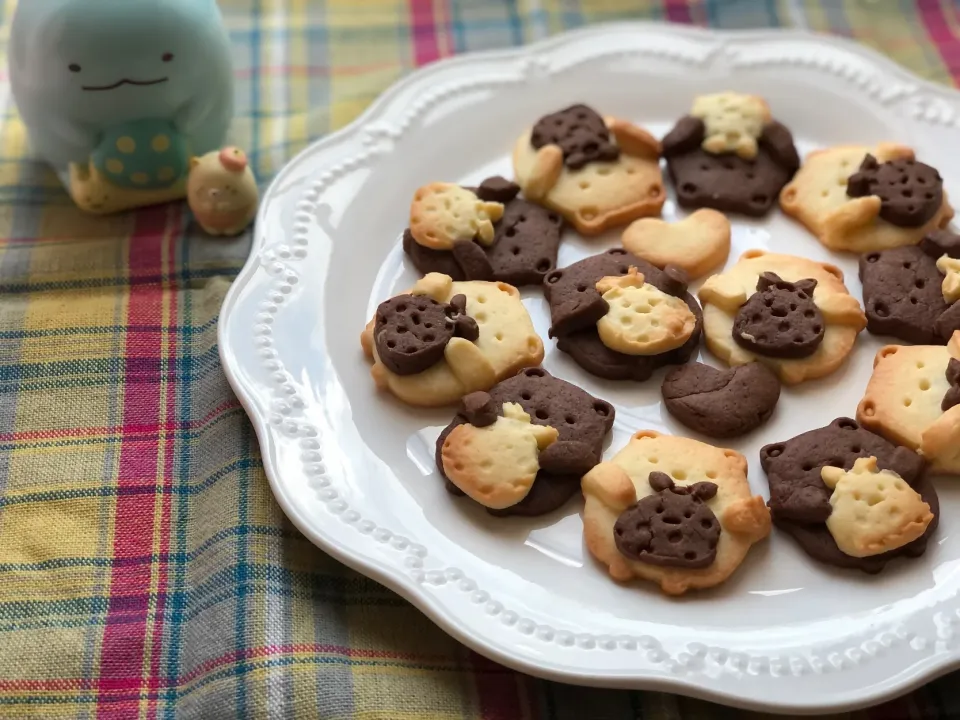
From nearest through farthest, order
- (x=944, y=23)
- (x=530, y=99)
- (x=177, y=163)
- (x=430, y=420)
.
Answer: (x=430, y=420) → (x=177, y=163) → (x=530, y=99) → (x=944, y=23)

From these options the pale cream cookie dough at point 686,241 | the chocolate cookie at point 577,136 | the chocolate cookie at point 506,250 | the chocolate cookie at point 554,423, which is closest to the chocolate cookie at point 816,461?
the chocolate cookie at point 554,423

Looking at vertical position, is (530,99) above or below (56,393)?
above

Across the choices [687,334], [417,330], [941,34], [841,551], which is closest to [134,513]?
[417,330]

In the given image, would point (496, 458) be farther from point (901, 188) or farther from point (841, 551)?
point (901, 188)

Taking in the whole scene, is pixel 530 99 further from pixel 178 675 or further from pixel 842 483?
pixel 178 675

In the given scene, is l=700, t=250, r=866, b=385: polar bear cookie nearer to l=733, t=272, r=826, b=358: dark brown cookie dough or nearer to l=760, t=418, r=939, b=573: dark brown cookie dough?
Answer: l=733, t=272, r=826, b=358: dark brown cookie dough

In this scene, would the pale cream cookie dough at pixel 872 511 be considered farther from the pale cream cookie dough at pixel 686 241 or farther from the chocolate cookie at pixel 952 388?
the pale cream cookie dough at pixel 686 241

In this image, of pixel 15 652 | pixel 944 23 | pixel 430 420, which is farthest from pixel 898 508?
pixel 944 23
